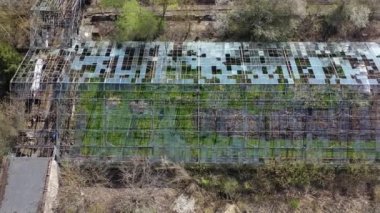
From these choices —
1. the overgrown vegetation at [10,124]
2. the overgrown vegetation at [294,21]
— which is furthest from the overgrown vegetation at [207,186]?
the overgrown vegetation at [294,21]

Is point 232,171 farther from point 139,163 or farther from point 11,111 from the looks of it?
point 11,111

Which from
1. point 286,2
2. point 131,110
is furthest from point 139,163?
point 286,2

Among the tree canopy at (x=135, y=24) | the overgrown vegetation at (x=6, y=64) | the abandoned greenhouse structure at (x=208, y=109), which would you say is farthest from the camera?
the tree canopy at (x=135, y=24)

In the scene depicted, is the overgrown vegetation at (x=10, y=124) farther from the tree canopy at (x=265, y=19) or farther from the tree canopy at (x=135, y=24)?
the tree canopy at (x=265, y=19)

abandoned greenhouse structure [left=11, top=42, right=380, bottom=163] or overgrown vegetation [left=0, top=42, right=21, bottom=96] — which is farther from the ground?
overgrown vegetation [left=0, top=42, right=21, bottom=96]

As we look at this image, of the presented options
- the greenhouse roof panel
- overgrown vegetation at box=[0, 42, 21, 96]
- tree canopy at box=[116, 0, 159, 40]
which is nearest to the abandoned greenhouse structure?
the greenhouse roof panel

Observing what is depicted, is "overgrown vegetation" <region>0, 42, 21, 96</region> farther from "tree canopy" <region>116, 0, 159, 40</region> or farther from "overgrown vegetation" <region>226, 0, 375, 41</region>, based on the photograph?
"overgrown vegetation" <region>226, 0, 375, 41</region>

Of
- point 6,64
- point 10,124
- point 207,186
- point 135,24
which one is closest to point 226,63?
point 135,24

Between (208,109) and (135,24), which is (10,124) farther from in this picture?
(208,109)

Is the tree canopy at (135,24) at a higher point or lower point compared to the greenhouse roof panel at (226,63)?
higher
